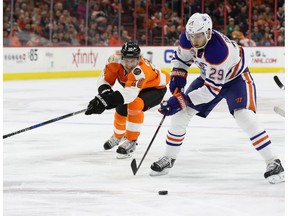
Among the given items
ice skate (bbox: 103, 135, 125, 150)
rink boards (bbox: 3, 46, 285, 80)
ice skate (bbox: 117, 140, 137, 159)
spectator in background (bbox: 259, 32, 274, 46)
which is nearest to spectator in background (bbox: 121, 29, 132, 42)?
rink boards (bbox: 3, 46, 285, 80)

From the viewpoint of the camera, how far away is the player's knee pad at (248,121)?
4234mm

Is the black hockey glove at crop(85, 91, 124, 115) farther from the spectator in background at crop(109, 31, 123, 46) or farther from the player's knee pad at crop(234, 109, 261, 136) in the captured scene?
the spectator in background at crop(109, 31, 123, 46)

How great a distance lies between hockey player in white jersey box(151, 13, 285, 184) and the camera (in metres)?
4.16

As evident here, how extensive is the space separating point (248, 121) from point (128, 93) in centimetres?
95

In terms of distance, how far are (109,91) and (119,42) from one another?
9.70 meters

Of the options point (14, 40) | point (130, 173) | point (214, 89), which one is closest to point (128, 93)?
point (130, 173)

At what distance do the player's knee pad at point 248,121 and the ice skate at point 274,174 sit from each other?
22cm

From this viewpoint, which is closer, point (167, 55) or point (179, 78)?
point (179, 78)

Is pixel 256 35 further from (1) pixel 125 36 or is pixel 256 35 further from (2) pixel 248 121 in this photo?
(2) pixel 248 121

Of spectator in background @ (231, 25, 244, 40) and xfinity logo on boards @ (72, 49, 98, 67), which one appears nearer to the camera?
xfinity logo on boards @ (72, 49, 98, 67)

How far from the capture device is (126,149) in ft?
16.9

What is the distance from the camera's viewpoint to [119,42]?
48.0 feet

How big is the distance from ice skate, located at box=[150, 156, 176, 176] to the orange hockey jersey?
1.72ft

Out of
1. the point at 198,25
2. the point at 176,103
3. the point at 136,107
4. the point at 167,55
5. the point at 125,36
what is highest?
the point at 198,25
